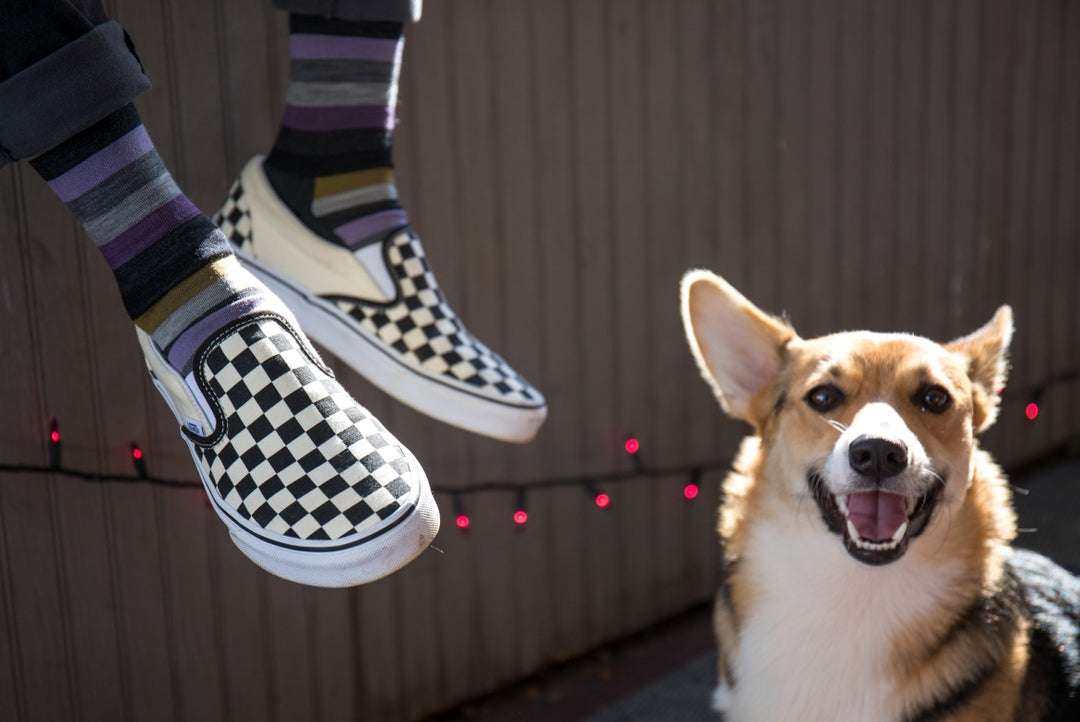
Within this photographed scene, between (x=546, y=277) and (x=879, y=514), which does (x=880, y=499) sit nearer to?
(x=879, y=514)

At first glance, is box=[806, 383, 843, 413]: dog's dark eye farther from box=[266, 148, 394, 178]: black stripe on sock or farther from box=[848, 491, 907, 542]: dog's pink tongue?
box=[266, 148, 394, 178]: black stripe on sock

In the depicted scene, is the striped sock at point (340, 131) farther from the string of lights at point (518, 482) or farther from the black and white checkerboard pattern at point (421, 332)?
the string of lights at point (518, 482)

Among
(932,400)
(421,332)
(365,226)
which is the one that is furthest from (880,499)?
(365,226)

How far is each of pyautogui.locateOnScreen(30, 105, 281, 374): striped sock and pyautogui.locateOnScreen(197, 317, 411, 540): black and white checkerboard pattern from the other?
0.04 meters

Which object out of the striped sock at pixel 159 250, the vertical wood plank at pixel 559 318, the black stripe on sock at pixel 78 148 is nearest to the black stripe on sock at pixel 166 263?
the striped sock at pixel 159 250

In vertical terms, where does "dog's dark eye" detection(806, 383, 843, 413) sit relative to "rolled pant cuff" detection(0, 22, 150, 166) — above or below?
below

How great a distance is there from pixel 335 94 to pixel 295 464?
1.96 ft

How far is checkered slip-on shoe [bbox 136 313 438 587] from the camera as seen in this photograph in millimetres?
1206

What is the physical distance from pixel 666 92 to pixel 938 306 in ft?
5.34

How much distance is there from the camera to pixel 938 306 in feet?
13.1


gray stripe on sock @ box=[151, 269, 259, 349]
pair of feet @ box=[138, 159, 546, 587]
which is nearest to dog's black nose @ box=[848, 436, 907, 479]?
pair of feet @ box=[138, 159, 546, 587]

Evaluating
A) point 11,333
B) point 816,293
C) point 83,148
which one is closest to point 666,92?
point 816,293

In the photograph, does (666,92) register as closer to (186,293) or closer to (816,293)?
(816,293)

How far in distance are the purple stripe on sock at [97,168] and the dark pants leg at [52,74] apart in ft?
0.17
